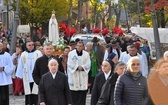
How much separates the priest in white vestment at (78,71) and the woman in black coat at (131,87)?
568 centimetres

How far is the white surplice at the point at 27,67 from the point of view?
1434 centimetres

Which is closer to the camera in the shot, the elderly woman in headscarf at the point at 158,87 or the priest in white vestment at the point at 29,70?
the elderly woman in headscarf at the point at 158,87

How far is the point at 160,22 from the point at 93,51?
2657cm

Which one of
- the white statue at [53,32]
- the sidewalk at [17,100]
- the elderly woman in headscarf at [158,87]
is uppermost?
the white statue at [53,32]

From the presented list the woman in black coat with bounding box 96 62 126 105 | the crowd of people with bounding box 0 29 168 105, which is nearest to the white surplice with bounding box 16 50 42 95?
the crowd of people with bounding box 0 29 168 105

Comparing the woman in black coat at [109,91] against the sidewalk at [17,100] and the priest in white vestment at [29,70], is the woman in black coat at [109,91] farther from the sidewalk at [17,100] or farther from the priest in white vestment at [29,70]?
the sidewalk at [17,100]

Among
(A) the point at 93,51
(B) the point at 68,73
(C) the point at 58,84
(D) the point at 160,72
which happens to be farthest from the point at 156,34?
(D) the point at 160,72

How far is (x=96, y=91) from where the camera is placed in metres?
10.0

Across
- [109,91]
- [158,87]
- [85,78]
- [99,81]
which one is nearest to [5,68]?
[85,78]

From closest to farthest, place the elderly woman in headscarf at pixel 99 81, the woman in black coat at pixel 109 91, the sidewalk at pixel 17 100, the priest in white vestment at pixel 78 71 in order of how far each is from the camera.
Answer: the woman in black coat at pixel 109 91 → the elderly woman in headscarf at pixel 99 81 → the priest in white vestment at pixel 78 71 → the sidewalk at pixel 17 100

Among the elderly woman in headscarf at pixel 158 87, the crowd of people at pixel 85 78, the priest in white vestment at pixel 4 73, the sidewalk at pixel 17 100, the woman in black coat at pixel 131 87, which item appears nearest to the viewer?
the elderly woman in headscarf at pixel 158 87

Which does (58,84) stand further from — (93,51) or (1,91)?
(93,51)

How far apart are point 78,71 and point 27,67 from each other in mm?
1326

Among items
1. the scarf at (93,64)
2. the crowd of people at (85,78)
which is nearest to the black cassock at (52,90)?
the crowd of people at (85,78)
